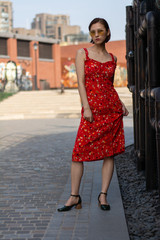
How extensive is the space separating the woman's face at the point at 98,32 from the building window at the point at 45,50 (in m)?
46.7

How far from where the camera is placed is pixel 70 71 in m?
53.9

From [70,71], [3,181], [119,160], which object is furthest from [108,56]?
[70,71]

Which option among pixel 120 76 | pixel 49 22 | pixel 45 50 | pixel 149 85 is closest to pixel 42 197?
pixel 149 85

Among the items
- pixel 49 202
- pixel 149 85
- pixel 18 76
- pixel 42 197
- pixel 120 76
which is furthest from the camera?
pixel 120 76

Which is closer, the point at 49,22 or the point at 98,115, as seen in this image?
the point at 98,115

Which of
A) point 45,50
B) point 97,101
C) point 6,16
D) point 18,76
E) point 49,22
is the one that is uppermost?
point 49,22

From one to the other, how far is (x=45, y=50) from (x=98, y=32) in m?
47.4

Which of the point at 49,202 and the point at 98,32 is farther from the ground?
the point at 98,32

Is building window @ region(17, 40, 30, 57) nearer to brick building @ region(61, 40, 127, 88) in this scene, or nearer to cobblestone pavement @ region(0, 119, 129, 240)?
brick building @ region(61, 40, 127, 88)

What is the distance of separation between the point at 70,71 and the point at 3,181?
48836 millimetres

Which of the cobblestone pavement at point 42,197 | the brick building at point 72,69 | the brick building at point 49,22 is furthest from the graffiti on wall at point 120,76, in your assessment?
the brick building at point 49,22

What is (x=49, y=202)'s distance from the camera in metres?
4.40

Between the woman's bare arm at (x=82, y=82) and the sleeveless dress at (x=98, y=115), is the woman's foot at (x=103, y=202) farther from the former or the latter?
the woman's bare arm at (x=82, y=82)

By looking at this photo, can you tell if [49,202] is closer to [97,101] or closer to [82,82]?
[97,101]
